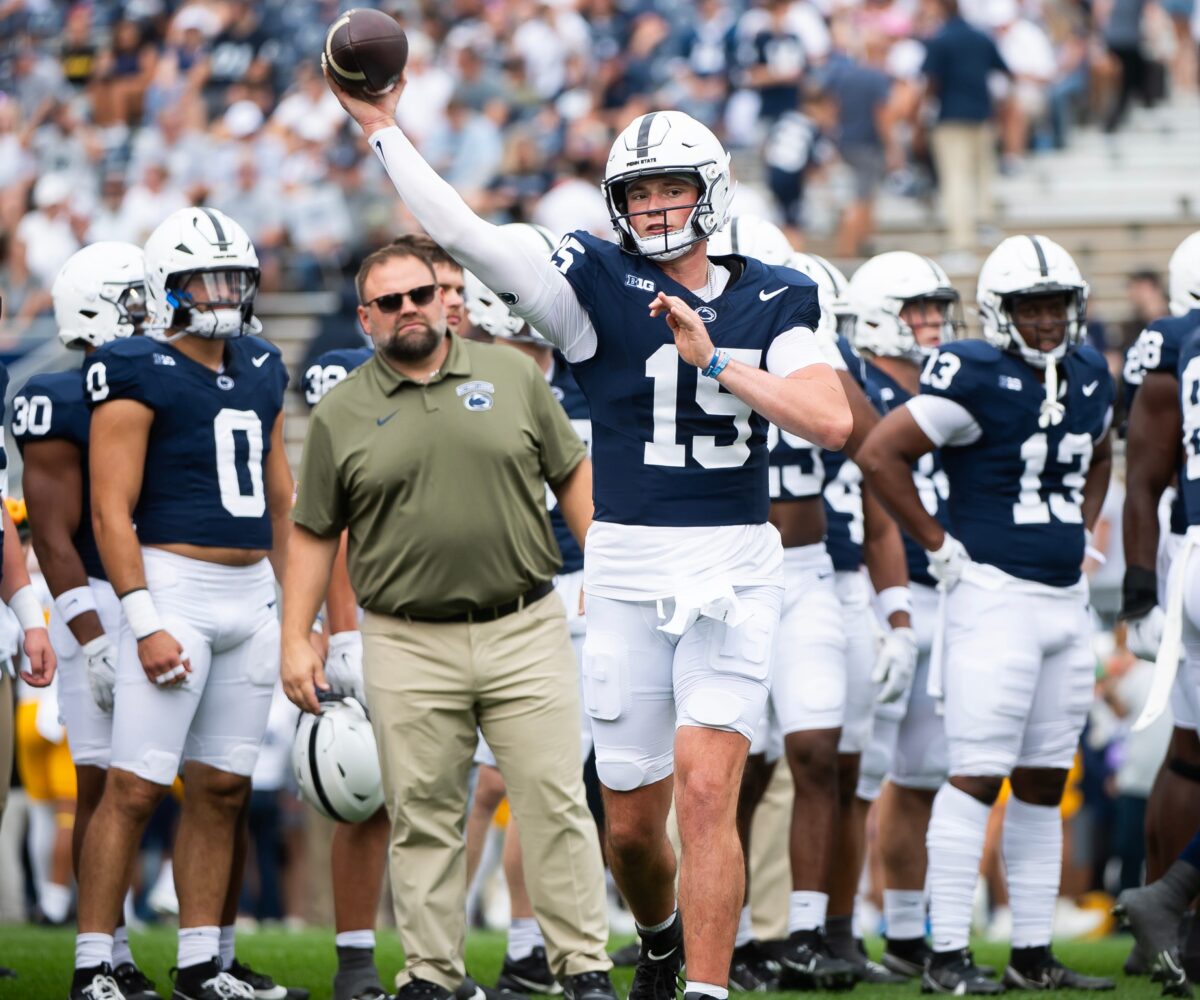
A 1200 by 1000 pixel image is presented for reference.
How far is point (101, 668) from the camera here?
6.16 metres

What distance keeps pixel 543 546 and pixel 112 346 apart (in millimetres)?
1425

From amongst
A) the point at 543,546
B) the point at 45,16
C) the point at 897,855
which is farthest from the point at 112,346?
the point at 45,16

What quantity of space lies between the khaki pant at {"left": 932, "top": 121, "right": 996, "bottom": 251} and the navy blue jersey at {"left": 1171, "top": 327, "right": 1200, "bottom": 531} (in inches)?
354

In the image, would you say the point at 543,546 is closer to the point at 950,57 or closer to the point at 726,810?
the point at 726,810

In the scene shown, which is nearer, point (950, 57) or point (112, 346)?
point (112, 346)

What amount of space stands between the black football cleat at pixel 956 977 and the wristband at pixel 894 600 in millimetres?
1271

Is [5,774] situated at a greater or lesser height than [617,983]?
greater

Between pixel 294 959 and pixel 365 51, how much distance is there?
3743 mm

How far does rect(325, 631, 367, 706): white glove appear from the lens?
630 centimetres

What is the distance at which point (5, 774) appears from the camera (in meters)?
6.61

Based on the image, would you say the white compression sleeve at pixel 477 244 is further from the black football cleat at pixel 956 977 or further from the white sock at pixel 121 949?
the white sock at pixel 121 949

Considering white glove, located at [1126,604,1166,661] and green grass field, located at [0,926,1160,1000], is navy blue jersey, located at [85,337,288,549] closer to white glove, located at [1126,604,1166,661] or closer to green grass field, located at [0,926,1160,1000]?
green grass field, located at [0,926,1160,1000]

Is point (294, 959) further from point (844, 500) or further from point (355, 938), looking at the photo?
point (844, 500)

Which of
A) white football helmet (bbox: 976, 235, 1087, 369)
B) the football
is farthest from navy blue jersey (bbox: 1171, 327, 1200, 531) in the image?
the football
